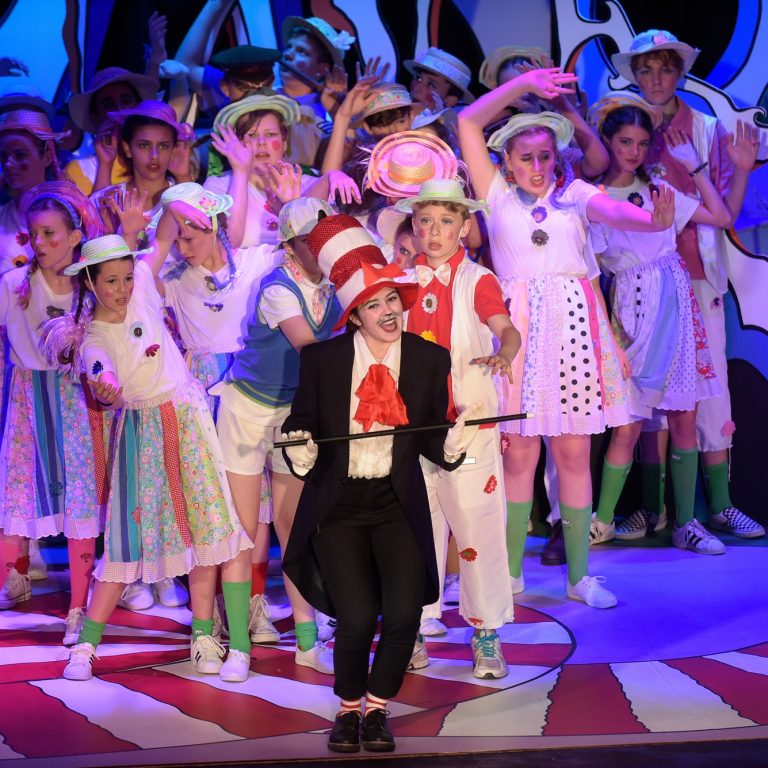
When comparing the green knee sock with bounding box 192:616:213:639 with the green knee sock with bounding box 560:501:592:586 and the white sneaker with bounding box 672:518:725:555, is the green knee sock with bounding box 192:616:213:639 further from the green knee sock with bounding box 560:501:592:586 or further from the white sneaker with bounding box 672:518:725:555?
the white sneaker with bounding box 672:518:725:555

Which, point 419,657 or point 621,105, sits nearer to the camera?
point 419,657

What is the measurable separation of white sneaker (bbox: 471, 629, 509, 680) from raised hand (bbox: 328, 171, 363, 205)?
6.31 ft

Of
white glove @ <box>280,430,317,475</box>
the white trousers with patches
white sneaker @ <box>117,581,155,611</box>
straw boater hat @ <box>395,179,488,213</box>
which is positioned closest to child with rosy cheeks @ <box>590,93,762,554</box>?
straw boater hat @ <box>395,179,488,213</box>

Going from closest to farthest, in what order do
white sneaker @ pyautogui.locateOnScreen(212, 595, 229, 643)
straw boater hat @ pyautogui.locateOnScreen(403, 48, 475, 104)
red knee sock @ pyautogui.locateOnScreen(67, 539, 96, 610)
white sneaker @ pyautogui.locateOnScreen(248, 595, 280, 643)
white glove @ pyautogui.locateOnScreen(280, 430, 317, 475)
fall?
white glove @ pyautogui.locateOnScreen(280, 430, 317, 475) → white sneaker @ pyautogui.locateOnScreen(212, 595, 229, 643) → white sneaker @ pyautogui.locateOnScreen(248, 595, 280, 643) → red knee sock @ pyautogui.locateOnScreen(67, 539, 96, 610) → straw boater hat @ pyautogui.locateOnScreen(403, 48, 475, 104)

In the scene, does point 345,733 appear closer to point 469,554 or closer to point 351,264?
point 469,554

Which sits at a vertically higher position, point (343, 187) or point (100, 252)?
point (343, 187)

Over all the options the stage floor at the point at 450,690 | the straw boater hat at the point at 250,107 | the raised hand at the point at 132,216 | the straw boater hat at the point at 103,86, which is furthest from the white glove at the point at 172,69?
the stage floor at the point at 450,690

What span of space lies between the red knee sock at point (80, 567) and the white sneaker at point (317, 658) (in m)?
0.95

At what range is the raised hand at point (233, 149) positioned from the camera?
506cm

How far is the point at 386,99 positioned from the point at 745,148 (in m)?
1.79

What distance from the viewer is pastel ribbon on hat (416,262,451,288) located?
3957 mm

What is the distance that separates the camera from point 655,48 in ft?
18.3

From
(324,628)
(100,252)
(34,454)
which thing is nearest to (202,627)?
(324,628)

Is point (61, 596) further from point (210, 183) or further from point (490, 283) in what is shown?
point (490, 283)
